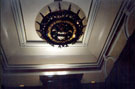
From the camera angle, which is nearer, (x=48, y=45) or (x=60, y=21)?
(x=60, y=21)

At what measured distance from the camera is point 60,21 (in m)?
3.32

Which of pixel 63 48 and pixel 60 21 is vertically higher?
pixel 60 21

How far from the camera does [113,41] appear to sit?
474cm

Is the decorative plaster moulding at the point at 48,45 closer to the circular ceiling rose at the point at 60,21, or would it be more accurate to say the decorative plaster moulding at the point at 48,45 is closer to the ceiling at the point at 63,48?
the ceiling at the point at 63,48

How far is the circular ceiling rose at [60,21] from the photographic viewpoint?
3.27 metres

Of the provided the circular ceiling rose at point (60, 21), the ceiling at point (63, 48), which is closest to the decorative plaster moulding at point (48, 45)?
the ceiling at point (63, 48)

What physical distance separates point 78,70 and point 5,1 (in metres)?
2.95

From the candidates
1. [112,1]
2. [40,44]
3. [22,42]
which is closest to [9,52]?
[22,42]

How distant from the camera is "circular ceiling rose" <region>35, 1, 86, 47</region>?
10.7ft

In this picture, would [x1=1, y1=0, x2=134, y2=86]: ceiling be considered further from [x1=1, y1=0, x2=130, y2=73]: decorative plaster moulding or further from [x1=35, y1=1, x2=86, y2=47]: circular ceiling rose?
[x1=35, y1=1, x2=86, y2=47]: circular ceiling rose

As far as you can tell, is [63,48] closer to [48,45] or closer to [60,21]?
[48,45]

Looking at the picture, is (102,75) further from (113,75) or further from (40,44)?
(40,44)

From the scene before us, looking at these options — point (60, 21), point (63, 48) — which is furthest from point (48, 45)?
point (60, 21)

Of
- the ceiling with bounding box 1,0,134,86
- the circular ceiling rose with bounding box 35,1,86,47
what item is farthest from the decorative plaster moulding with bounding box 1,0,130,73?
the circular ceiling rose with bounding box 35,1,86,47
